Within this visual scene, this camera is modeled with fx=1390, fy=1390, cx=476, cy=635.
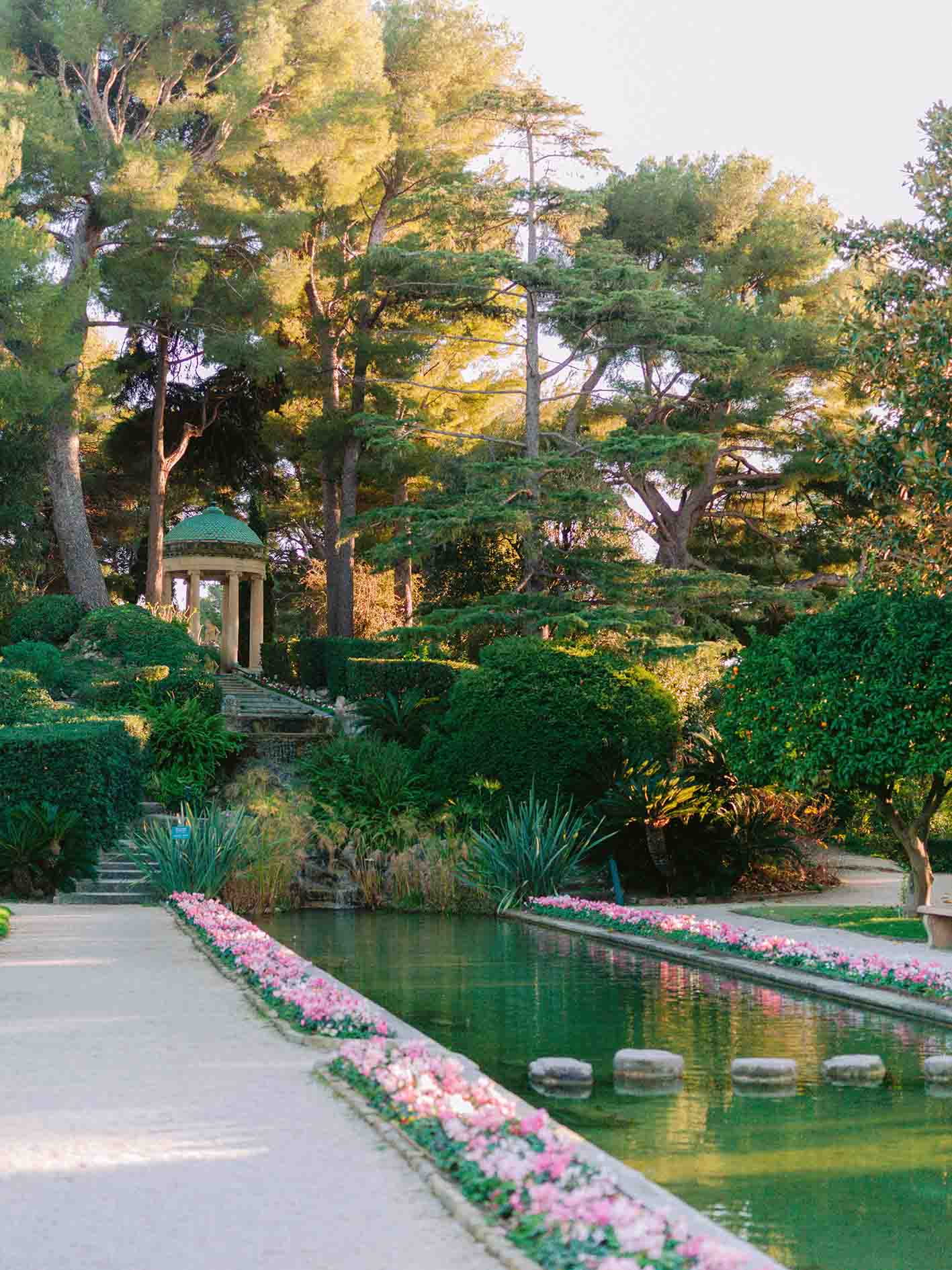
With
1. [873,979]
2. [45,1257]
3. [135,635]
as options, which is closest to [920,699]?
[873,979]

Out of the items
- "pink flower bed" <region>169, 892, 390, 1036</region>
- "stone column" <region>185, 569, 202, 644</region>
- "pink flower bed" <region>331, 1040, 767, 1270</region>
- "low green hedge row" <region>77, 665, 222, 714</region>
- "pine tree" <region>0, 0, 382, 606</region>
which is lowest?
"pink flower bed" <region>169, 892, 390, 1036</region>

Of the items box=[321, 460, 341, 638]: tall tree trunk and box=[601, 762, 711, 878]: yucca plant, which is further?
box=[321, 460, 341, 638]: tall tree trunk

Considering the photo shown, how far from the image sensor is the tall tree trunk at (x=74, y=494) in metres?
26.9

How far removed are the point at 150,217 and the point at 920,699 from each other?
18925mm

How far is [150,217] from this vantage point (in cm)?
2570

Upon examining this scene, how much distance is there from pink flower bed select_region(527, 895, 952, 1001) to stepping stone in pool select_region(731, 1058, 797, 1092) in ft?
7.78

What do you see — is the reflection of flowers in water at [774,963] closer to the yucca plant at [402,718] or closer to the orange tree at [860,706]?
the orange tree at [860,706]

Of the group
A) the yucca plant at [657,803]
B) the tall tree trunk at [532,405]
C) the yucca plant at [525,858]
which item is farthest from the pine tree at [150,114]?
the yucca plant at [657,803]

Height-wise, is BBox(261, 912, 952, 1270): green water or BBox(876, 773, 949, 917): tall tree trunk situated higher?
BBox(876, 773, 949, 917): tall tree trunk

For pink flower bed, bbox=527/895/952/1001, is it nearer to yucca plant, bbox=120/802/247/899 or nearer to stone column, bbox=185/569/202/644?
yucca plant, bbox=120/802/247/899

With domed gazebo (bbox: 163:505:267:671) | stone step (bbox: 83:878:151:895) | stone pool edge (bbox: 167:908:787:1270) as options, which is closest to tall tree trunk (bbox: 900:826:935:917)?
stone pool edge (bbox: 167:908:787:1270)

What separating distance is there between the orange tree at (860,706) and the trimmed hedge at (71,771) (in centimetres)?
701

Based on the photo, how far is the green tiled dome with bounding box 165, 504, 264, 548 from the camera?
30.2 m

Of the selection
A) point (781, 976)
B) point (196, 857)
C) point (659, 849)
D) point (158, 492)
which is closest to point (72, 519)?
point (158, 492)
